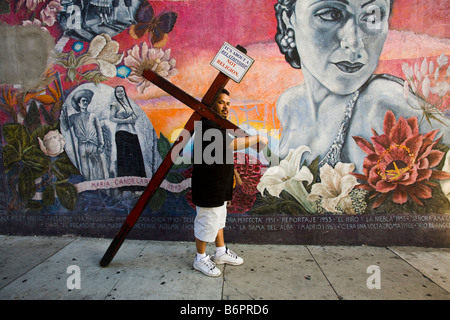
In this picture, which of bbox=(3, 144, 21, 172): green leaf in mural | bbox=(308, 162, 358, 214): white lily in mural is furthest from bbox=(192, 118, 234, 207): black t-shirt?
bbox=(3, 144, 21, 172): green leaf in mural

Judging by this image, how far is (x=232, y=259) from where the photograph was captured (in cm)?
307

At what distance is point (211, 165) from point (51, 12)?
298 cm

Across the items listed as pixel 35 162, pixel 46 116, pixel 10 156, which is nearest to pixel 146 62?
pixel 46 116

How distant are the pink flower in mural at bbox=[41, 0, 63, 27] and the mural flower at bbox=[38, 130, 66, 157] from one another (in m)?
1.40

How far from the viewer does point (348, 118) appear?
3449mm

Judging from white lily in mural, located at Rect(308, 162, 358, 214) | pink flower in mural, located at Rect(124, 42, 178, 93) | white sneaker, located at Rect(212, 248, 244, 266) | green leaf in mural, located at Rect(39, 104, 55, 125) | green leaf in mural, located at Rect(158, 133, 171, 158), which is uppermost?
pink flower in mural, located at Rect(124, 42, 178, 93)

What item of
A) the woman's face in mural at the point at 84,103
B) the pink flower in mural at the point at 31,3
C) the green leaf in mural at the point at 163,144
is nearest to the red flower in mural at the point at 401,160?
the green leaf in mural at the point at 163,144

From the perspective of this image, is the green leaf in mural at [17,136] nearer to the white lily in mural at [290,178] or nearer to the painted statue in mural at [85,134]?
the painted statue in mural at [85,134]

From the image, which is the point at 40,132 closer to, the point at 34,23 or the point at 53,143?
the point at 53,143

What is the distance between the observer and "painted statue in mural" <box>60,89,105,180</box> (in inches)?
145

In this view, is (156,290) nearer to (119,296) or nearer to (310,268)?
(119,296)

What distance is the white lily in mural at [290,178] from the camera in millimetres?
3520

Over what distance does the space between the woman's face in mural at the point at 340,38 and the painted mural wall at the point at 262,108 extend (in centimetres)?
1

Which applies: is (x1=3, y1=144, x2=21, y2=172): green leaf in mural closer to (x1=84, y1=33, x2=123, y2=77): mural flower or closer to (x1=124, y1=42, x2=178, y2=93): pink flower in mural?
(x1=84, y1=33, x2=123, y2=77): mural flower
